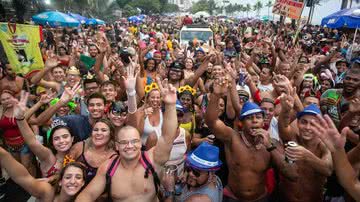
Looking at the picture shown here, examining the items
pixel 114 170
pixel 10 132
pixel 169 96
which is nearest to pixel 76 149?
pixel 114 170

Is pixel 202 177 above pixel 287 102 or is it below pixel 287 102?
below

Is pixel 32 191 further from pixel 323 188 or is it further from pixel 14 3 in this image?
pixel 14 3

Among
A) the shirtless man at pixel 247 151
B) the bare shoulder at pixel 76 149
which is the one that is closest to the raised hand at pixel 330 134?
the shirtless man at pixel 247 151

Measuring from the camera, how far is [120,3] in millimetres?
71062

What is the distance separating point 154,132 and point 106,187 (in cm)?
128

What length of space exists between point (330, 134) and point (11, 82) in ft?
17.5

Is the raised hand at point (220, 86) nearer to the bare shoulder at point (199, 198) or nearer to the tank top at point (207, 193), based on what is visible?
the tank top at point (207, 193)

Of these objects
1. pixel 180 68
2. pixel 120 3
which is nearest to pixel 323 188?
pixel 180 68

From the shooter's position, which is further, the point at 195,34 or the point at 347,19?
the point at 195,34

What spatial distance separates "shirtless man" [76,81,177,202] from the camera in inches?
120

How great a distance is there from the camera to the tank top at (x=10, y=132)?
4531 mm

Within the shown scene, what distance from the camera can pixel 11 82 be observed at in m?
5.79

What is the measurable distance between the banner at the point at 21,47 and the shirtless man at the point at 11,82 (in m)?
0.72

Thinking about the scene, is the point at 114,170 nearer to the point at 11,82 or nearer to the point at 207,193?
the point at 207,193
